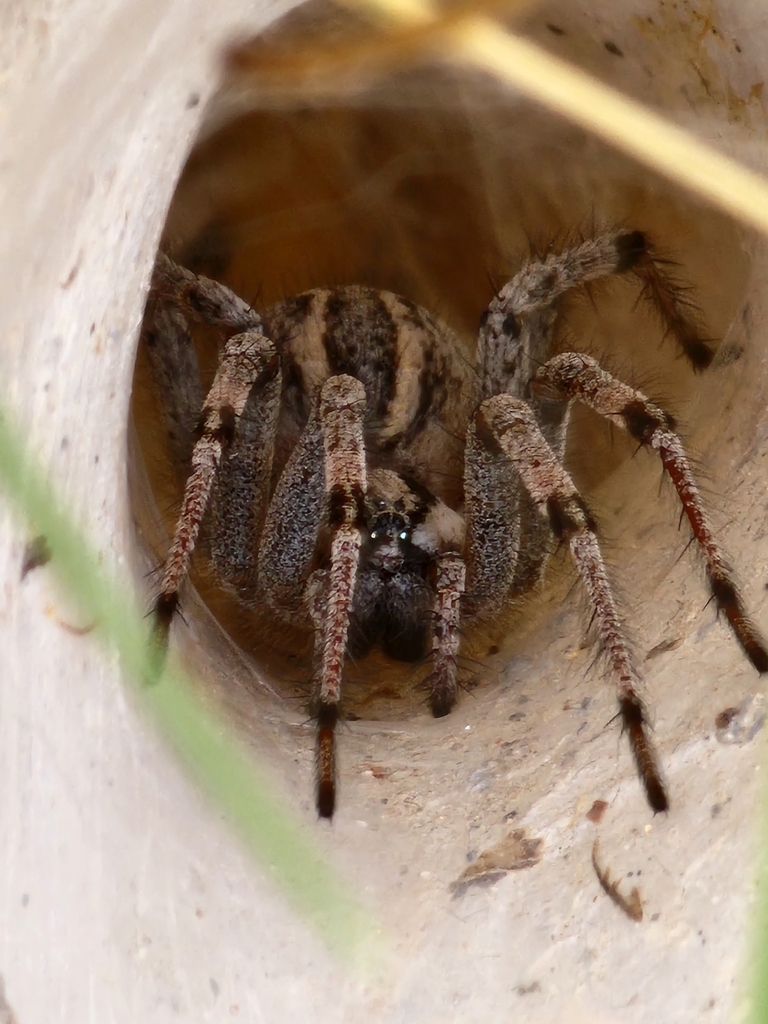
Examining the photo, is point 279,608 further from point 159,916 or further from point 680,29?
point 680,29

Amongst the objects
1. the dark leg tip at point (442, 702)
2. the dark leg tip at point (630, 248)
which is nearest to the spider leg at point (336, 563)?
the dark leg tip at point (442, 702)

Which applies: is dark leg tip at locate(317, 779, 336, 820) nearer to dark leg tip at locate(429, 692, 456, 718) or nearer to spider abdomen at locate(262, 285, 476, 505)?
dark leg tip at locate(429, 692, 456, 718)

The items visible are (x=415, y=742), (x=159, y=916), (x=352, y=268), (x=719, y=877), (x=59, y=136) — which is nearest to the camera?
(x=59, y=136)

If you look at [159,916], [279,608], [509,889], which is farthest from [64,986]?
[279,608]

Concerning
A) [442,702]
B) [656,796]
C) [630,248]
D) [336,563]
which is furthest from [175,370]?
[656,796]

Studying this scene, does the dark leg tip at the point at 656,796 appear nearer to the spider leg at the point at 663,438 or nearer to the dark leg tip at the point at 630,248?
the spider leg at the point at 663,438
